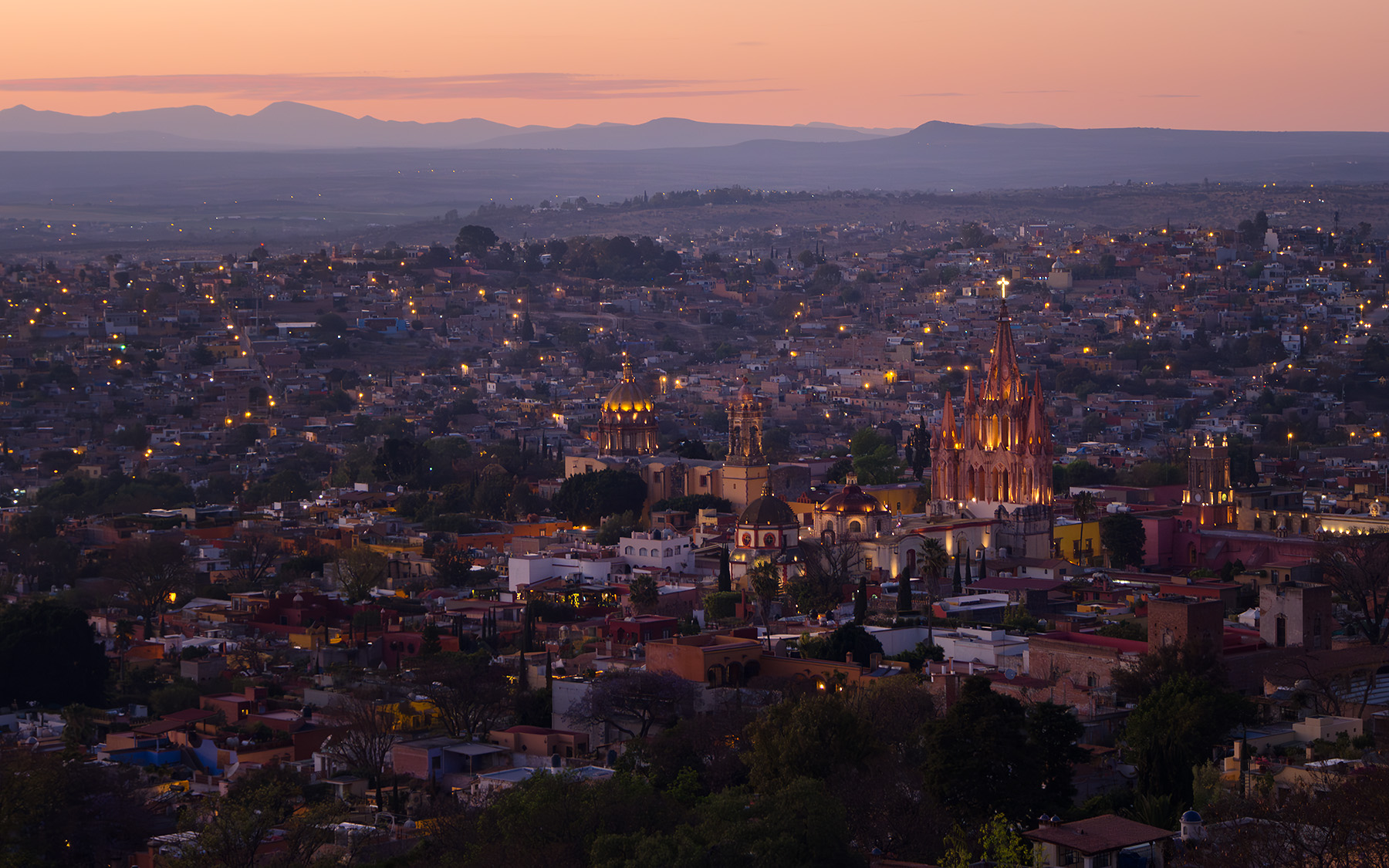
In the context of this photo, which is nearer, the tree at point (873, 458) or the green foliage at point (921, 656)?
the green foliage at point (921, 656)

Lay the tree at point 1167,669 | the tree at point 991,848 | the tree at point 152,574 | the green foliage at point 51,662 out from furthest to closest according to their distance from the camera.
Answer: the tree at point 152,574 → the green foliage at point 51,662 → the tree at point 1167,669 → the tree at point 991,848

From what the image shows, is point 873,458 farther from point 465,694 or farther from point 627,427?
point 465,694

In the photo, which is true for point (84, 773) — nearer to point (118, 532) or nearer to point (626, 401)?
point (118, 532)

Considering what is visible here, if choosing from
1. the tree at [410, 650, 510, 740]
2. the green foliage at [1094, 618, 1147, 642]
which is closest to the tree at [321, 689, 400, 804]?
the tree at [410, 650, 510, 740]

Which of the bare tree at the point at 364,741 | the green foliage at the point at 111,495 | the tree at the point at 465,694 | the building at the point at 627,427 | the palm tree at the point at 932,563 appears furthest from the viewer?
the building at the point at 627,427

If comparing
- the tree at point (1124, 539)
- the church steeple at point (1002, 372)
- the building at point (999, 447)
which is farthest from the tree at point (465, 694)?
the church steeple at point (1002, 372)

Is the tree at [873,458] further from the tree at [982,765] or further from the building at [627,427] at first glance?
the tree at [982,765]

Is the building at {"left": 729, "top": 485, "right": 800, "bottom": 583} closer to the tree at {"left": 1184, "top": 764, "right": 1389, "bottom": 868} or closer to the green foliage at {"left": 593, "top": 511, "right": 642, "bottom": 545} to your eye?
the green foliage at {"left": 593, "top": 511, "right": 642, "bottom": 545}
